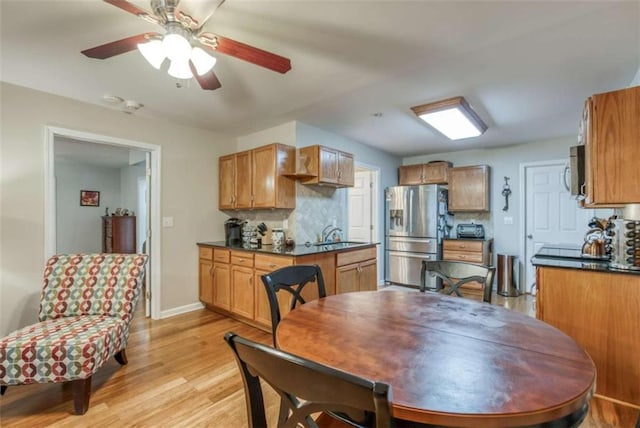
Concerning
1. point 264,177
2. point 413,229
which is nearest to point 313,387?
point 264,177

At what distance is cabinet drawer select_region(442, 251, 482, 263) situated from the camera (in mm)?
4637

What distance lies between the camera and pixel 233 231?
13.1ft

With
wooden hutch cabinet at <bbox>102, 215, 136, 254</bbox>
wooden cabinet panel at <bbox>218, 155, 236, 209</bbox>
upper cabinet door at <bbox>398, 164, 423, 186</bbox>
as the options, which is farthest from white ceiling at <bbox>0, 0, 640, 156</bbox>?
wooden hutch cabinet at <bbox>102, 215, 136, 254</bbox>

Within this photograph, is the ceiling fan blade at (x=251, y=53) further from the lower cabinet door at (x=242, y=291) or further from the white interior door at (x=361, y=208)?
the white interior door at (x=361, y=208)

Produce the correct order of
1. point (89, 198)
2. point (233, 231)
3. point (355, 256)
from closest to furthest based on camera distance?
point (355, 256) < point (233, 231) < point (89, 198)

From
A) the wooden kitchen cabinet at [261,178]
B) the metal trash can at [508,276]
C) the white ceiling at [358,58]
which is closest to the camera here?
the white ceiling at [358,58]

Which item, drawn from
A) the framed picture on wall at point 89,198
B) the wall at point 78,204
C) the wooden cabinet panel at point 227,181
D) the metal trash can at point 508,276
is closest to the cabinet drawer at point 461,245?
the metal trash can at point 508,276

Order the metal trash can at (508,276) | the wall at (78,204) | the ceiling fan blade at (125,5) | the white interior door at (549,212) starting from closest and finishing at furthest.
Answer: the ceiling fan blade at (125,5), the white interior door at (549,212), the metal trash can at (508,276), the wall at (78,204)

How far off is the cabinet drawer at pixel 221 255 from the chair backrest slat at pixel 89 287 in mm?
1105

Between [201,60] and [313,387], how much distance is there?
1713mm

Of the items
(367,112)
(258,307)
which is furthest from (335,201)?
(258,307)

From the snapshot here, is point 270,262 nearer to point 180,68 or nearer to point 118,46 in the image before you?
point 180,68

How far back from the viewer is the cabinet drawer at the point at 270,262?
2862mm

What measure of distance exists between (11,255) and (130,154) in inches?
123
